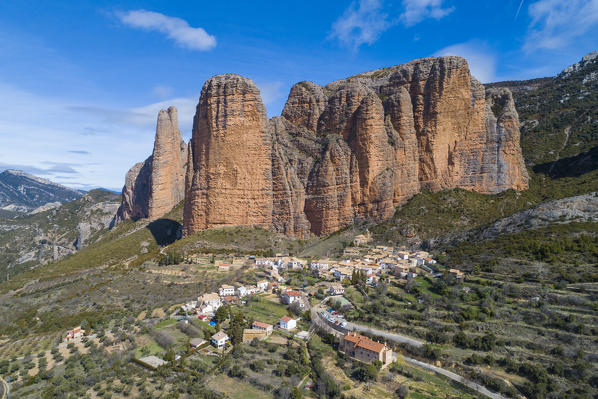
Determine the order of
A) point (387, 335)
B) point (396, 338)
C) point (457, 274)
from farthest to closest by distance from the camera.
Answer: point (457, 274) → point (387, 335) → point (396, 338)

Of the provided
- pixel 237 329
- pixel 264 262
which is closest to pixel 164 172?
pixel 264 262

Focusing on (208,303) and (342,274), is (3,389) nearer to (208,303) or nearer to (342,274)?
(208,303)

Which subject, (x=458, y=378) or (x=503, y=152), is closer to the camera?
(x=458, y=378)

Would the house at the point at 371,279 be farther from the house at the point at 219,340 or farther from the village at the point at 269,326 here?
the house at the point at 219,340

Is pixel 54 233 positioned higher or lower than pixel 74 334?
lower

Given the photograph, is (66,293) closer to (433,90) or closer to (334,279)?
(334,279)

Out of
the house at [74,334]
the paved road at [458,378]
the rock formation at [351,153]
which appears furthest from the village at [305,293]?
the rock formation at [351,153]
